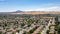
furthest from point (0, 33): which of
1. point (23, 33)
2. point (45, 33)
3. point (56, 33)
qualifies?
point (56, 33)

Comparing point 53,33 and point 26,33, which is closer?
point 53,33

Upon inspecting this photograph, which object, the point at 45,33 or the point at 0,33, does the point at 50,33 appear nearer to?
the point at 45,33

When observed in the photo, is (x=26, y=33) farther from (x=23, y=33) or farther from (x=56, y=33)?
(x=56, y=33)

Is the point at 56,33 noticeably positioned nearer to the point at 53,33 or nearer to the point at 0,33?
the point at 53,33

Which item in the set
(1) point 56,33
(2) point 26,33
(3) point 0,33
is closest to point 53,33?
(1) point 56,33

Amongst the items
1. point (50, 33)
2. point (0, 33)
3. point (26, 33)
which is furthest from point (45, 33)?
point (0, 33)

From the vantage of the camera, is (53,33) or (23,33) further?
(23,33)

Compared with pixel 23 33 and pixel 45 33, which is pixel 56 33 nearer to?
pixel 45 33
